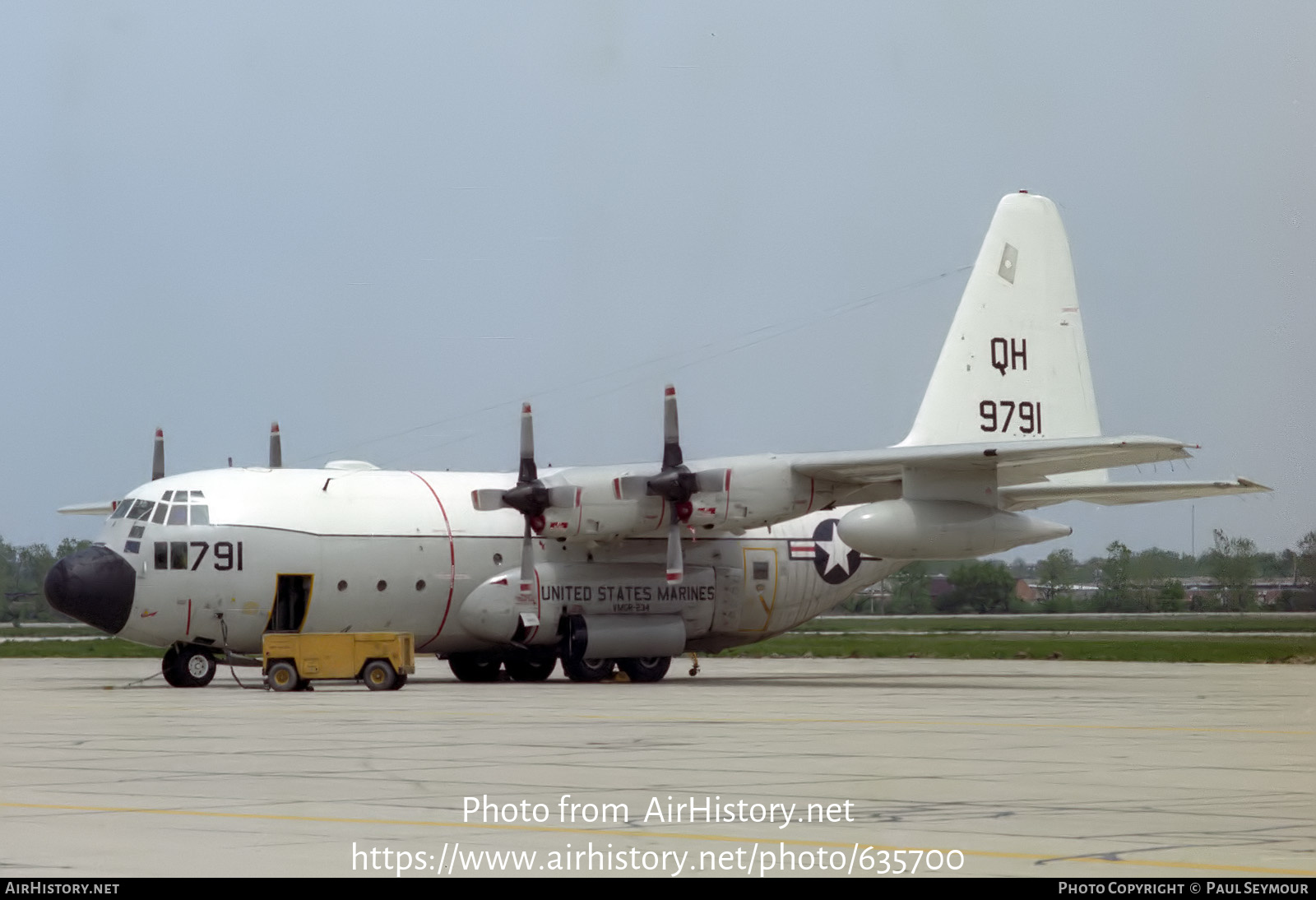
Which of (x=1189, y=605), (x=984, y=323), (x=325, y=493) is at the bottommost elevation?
(x=1189, y=605)

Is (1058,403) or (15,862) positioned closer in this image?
(15,862)


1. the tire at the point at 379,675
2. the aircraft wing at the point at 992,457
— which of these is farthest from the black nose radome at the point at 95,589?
the aircraft wing at the point at 992,457

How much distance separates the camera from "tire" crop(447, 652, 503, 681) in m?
32.8

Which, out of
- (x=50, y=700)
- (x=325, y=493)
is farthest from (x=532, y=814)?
(x=325, y=493)

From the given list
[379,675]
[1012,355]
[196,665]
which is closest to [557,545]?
[379,675]

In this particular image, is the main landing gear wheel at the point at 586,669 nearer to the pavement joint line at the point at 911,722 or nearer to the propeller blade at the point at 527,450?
the propeller blade at the point at 527,450

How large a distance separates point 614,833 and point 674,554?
66.3 ft

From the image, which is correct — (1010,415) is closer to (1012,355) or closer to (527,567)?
(1012,355)

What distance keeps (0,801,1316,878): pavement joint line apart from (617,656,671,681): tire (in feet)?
69.4

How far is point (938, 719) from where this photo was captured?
19.9 meters

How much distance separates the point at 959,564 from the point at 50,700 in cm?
4003

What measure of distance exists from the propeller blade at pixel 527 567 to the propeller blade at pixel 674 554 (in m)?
2.43

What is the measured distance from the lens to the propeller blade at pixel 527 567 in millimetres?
30484

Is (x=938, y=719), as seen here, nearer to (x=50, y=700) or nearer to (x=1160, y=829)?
(x=1160, y=829)
